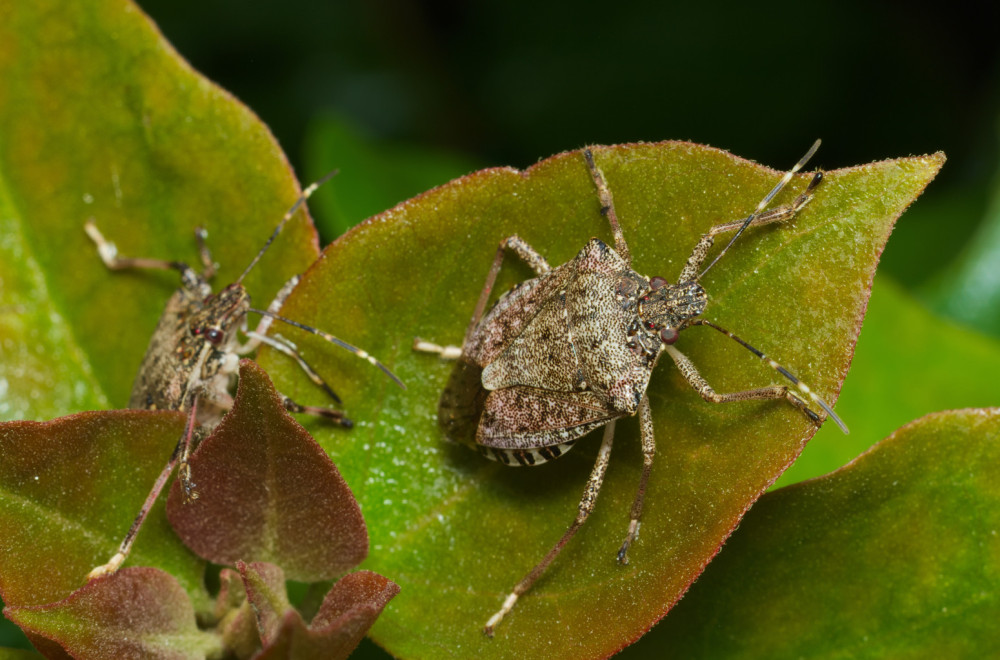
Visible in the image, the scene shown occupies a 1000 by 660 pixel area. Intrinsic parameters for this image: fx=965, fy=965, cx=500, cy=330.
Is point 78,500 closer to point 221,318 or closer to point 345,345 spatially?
point 345,345

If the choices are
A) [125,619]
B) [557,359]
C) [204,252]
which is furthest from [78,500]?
[557,359]

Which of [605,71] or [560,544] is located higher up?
[605,71]

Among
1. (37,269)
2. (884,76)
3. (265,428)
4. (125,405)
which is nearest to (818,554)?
(265,428)

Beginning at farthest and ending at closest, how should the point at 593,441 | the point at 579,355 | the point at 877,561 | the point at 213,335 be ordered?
the point at 213,335 < the point at 579,355 < the point at 593,441 < the point at 877,561

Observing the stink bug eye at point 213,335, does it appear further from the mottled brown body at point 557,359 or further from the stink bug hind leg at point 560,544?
the stink bug hind leg at point 560,544

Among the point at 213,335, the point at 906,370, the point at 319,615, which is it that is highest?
the point at 906,370

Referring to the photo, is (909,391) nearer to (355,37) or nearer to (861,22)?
(861,22)

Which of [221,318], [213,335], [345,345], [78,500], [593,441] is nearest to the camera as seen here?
[78,500]
